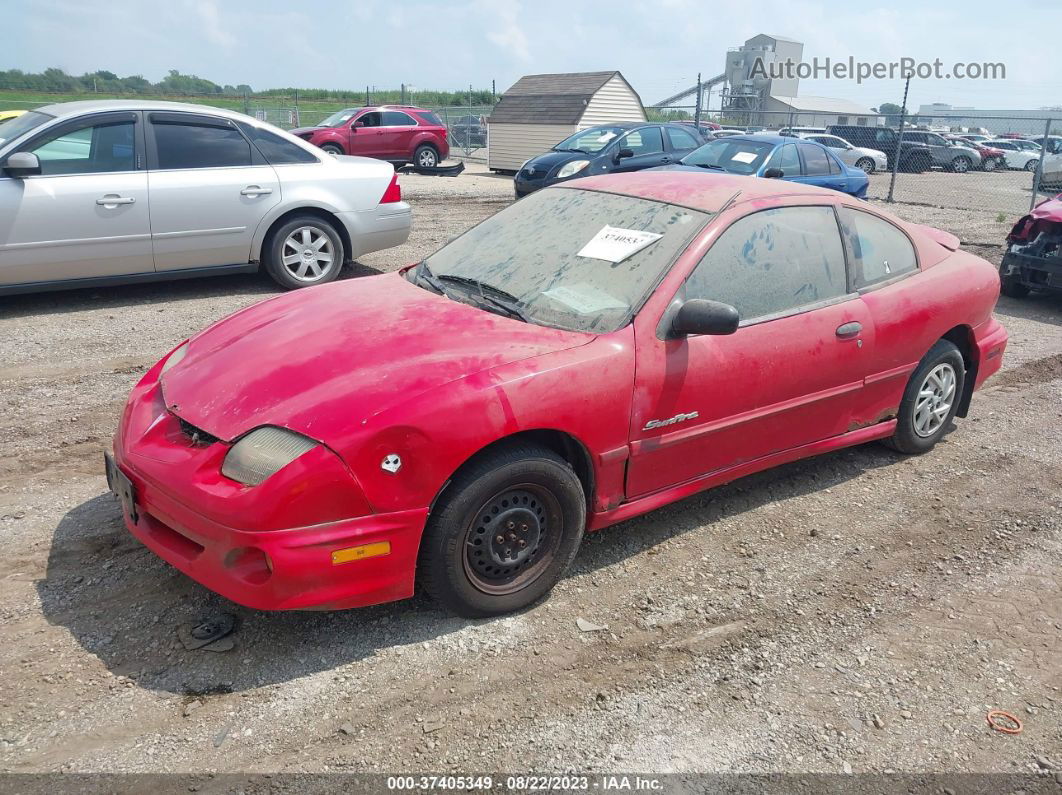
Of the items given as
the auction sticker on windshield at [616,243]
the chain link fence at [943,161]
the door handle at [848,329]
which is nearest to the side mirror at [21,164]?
the auction sticker on windshield at [616,243]

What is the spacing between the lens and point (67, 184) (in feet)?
22.1

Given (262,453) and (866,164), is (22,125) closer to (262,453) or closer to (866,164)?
(262,453)

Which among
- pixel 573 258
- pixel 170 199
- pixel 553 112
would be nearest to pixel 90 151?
pixel 170 199

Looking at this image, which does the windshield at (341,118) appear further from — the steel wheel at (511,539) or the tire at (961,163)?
the tire at (961,163)

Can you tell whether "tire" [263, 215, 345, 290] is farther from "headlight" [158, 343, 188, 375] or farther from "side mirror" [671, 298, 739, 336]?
"side mirror" [671, 298, 739, 336]

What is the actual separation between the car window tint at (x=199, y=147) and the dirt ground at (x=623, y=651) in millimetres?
3374

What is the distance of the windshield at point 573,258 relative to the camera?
3.54 metres

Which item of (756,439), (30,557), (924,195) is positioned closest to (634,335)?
(756,439)

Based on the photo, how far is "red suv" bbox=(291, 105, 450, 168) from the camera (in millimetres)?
20219

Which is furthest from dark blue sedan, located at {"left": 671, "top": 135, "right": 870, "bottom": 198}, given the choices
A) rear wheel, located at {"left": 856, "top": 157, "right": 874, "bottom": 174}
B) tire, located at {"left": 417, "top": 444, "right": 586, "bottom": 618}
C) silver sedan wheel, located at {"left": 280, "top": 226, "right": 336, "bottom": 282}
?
rear wheel, located at {"left": 856, "top": 157, "right": 874, "bottom": 174}

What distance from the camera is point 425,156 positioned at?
21359 mm

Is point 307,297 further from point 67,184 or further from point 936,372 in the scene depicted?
point 67,184

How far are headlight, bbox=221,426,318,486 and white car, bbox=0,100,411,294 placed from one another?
4.92 meters

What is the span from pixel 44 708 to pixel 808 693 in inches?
99.3
